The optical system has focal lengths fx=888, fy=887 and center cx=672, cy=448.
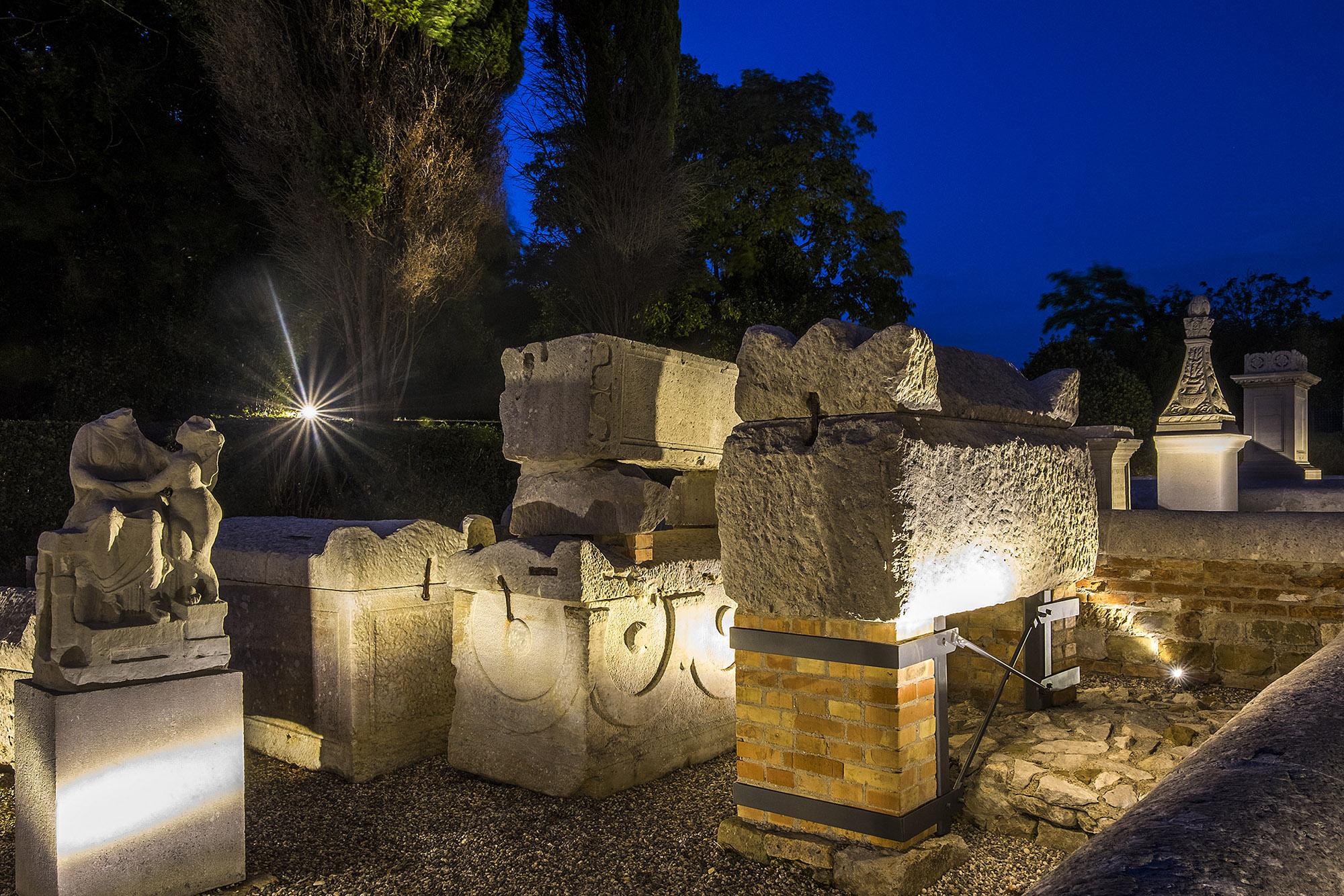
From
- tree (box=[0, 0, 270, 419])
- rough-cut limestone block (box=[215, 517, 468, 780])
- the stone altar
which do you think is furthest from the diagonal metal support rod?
tree (box=[0, 0, 270, 419])

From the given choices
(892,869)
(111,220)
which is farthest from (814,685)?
(111,220)

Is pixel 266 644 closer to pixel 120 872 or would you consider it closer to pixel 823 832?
pixel 120 872

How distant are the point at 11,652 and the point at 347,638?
5.93 feet

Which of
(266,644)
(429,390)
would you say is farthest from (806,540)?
(429,390)

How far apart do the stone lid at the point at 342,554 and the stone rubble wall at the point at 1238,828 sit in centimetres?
359

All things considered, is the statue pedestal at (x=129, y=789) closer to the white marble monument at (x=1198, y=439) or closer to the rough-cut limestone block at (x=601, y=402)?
the rough-cut limestone block at (x=601, y=402)

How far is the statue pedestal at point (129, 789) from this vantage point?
2904 millimetres

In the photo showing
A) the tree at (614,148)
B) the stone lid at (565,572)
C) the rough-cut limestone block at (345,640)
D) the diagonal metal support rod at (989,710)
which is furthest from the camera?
the tree at (614,148)

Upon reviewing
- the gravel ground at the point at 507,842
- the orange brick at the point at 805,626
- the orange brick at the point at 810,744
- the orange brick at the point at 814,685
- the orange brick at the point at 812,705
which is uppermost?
the orange brick at the point at 805,626

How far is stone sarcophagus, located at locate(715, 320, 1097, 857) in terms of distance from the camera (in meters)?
2.74

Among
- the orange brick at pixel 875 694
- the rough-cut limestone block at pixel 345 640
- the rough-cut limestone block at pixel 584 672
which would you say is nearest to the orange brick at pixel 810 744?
the orange brick at pixel 875 694

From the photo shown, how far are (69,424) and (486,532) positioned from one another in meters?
6.26

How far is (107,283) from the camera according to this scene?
1134 cm

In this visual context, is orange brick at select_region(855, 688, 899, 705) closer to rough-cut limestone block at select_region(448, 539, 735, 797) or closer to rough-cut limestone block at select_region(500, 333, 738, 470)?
rough-cut limestone block at select_region(448, 539, 735, 797)
